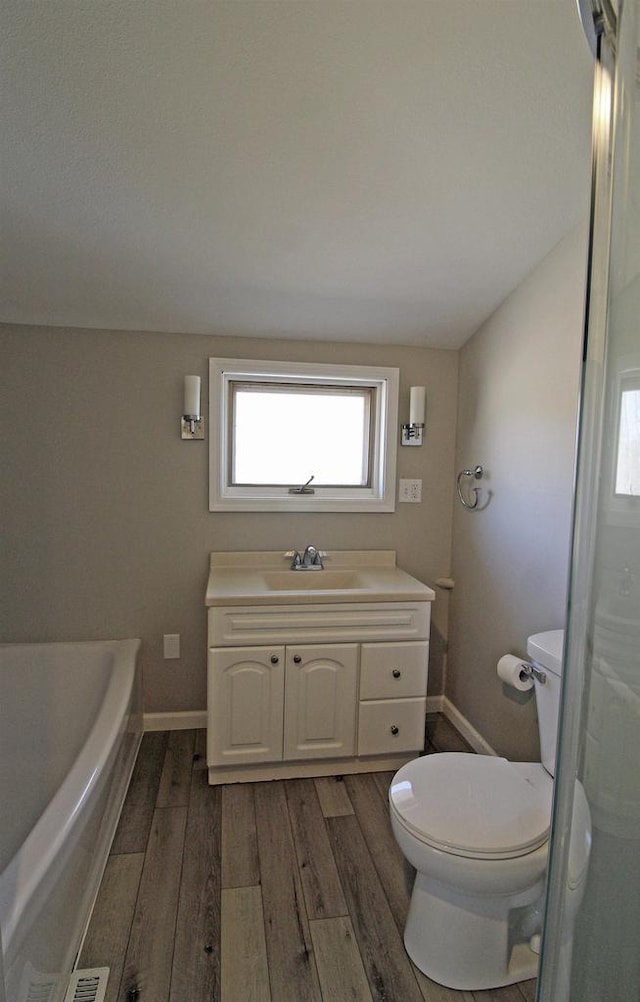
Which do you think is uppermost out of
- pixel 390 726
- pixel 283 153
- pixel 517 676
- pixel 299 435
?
pixel 283 153

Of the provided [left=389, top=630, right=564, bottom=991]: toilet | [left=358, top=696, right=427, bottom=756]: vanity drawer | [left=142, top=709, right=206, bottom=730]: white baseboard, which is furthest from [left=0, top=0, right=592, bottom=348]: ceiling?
[left=142, top=709, right=206, bottom=730]: white baseboard

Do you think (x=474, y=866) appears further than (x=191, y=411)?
No

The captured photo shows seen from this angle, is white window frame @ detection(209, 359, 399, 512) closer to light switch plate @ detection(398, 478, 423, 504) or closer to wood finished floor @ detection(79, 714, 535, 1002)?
light switch plate @ detection(398, 478, 423, 504)

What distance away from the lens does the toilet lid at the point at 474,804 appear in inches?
44.4

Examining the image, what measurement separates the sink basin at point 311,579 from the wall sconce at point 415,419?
71cm

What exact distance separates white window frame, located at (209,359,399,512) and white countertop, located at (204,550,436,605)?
242 mm

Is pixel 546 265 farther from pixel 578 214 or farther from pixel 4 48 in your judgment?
pixel 4 48

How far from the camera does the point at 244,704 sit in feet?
6.25

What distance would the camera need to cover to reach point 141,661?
7.44 feet

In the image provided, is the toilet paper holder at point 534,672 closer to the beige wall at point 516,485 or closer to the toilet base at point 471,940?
the beige wall at point 516,485

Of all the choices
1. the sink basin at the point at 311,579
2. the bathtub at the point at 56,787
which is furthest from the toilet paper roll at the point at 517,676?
the bathtub at the point at 56,787

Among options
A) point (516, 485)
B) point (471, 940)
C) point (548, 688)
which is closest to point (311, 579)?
point (516, 485)

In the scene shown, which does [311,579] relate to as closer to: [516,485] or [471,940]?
[516,485]

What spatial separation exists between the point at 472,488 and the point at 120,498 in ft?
5.34
